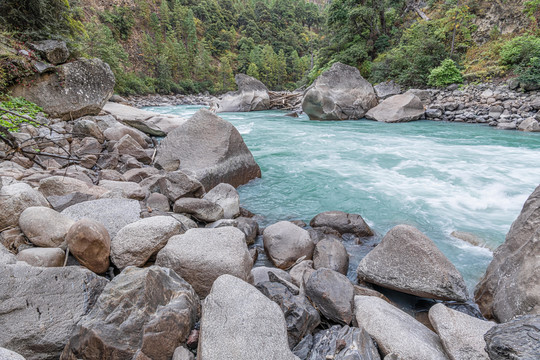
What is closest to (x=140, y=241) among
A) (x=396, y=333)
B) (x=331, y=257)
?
(x=331, y=257)

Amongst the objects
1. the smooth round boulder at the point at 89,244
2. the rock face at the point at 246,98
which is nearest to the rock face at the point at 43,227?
the smooth round boulder at the point at 89,244

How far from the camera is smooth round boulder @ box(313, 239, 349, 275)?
10.1ft

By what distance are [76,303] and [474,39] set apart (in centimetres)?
2456

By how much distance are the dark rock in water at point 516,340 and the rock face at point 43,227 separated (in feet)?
10.9

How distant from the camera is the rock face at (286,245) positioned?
3.22 meters

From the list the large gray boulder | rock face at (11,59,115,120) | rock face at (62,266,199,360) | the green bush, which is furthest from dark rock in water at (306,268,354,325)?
the green bush

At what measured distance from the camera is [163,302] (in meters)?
1.76

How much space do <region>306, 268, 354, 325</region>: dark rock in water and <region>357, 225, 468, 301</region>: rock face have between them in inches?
25.4

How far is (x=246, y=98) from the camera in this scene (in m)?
22.1

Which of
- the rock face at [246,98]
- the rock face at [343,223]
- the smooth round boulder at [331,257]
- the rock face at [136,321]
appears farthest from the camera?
the rock face at [246,98]

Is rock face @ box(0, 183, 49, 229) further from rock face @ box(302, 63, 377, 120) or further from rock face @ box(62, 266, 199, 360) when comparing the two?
rock face @ box(302, 63, 377, 120)

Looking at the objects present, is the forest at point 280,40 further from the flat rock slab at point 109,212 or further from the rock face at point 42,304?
the rock face at point 42,304

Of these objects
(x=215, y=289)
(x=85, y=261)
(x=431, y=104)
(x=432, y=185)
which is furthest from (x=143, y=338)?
(x=431, y=104)

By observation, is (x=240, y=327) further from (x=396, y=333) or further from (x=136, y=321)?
(x=396, y=333)
